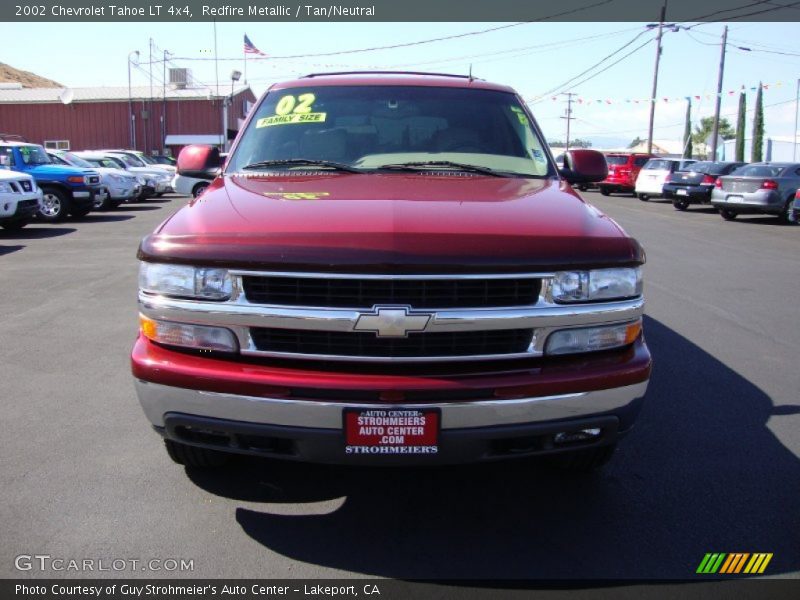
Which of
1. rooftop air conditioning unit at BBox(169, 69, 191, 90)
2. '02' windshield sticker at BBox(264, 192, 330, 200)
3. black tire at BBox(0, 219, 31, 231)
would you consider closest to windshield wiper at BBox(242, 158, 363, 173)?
'02' windshield sticker at BBox(264, 192, 330, 200)

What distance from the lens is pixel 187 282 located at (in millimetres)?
2701

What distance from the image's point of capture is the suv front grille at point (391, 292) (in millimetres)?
2586

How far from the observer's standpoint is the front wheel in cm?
1545

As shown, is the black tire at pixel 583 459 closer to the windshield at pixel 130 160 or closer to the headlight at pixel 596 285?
the headlight at pixel 596 285

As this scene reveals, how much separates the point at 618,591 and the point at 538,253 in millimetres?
1253

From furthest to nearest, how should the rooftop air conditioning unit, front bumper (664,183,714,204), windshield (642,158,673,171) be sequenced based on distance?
1. the rooftop air conditioning unit
2. windshield (642,158,673,171)
3. front bumper (664,183,714,204)

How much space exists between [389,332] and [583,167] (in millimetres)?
2479

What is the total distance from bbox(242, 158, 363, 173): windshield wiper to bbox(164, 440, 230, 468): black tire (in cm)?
151

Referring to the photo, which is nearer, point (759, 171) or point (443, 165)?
point (443, 165)

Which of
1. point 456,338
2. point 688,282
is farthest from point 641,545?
point 688,282

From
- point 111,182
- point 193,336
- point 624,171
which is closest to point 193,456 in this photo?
point 193,336

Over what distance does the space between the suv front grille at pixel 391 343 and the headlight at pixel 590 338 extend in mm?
112

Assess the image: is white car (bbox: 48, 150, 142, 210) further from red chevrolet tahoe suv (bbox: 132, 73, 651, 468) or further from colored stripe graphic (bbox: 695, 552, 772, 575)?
colored stripe graphic (bbox: 695, 552, 772, 575)

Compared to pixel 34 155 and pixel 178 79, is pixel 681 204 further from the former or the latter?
pixel 178 79
